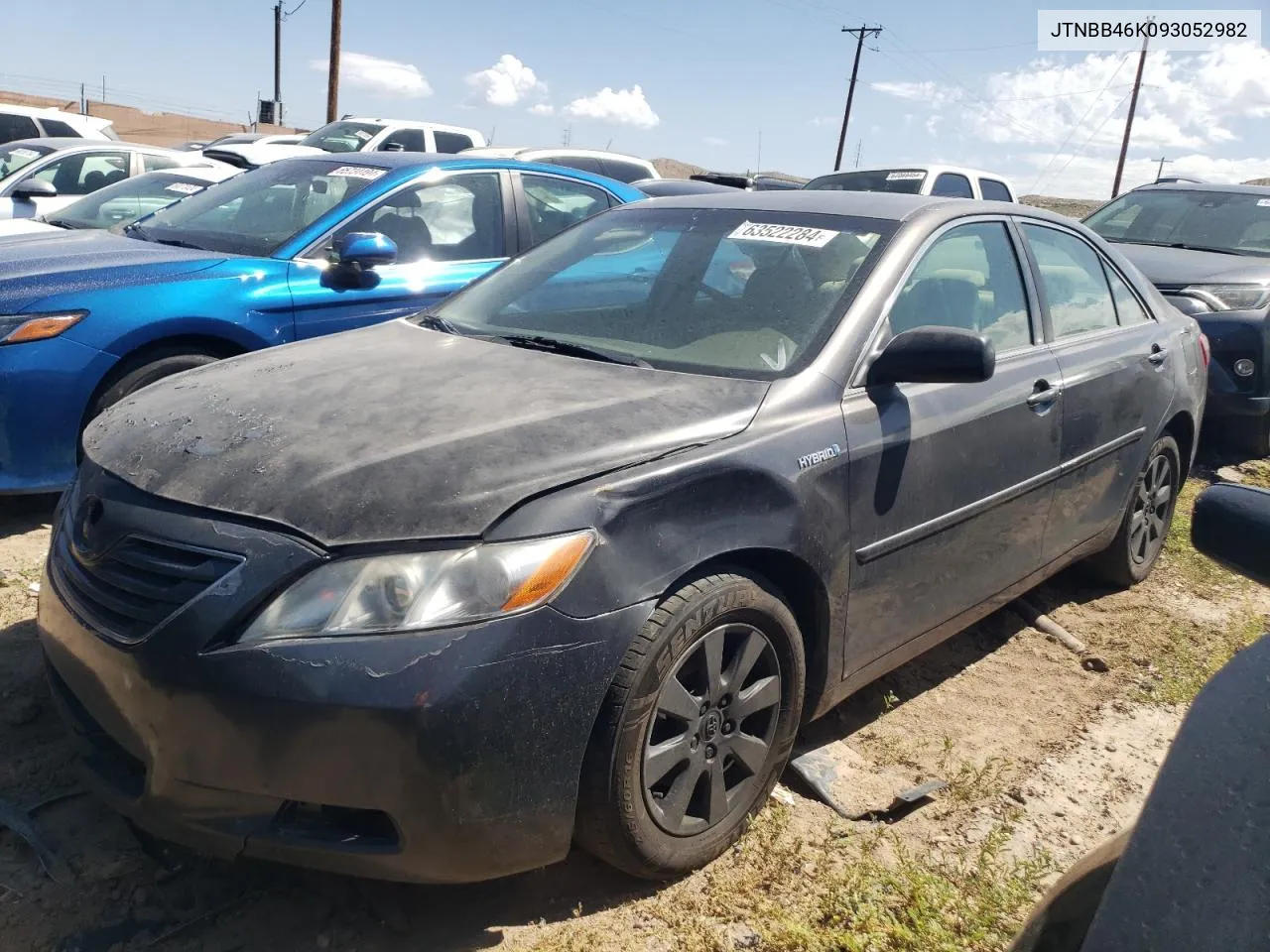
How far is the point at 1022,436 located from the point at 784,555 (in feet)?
4.18

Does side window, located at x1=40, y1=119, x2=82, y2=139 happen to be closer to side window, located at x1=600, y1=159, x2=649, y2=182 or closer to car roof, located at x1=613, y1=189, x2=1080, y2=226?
side window, located at x1=600, y1=159, x2=649, y2=182

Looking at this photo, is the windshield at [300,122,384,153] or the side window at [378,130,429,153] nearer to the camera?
the windshield at [300,122,384,153]

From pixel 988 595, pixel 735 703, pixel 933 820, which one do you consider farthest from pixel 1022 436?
pixel 735 703

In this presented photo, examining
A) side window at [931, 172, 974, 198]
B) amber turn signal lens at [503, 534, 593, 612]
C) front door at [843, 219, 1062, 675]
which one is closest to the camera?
amber turn signal lens at [503, 534, 593, 612]

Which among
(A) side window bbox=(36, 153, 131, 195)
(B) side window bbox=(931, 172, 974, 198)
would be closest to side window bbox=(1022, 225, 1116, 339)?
(B) side window bbox=(931, 172, 974, 198)

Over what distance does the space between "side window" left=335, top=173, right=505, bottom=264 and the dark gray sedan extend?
6.01 feet

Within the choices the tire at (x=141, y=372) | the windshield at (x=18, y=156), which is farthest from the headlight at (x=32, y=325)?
the windshield at (x=18, y=156)

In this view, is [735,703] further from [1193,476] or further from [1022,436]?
[1193,476]

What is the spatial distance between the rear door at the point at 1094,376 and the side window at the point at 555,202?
2.69m

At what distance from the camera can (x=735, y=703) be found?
2535 mm

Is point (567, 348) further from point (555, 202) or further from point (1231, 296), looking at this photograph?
point (1231, 296)

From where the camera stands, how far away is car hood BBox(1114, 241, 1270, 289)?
7117 mm

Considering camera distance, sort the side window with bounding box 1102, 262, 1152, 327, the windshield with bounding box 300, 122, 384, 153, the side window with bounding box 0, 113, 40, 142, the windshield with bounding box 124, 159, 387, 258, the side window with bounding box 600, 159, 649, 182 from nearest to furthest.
A: the side window with bounding box 1102, 262, 1152, 327, the windshield with bounding box 124, 159, 387, 258, the side window with bounding box 600, 159, 649, 182, the windshield with bounding box 300, 122, 384, 153, the side window with bounding box 0, 113, 40, 142

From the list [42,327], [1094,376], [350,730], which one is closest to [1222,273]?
[1094,376]
